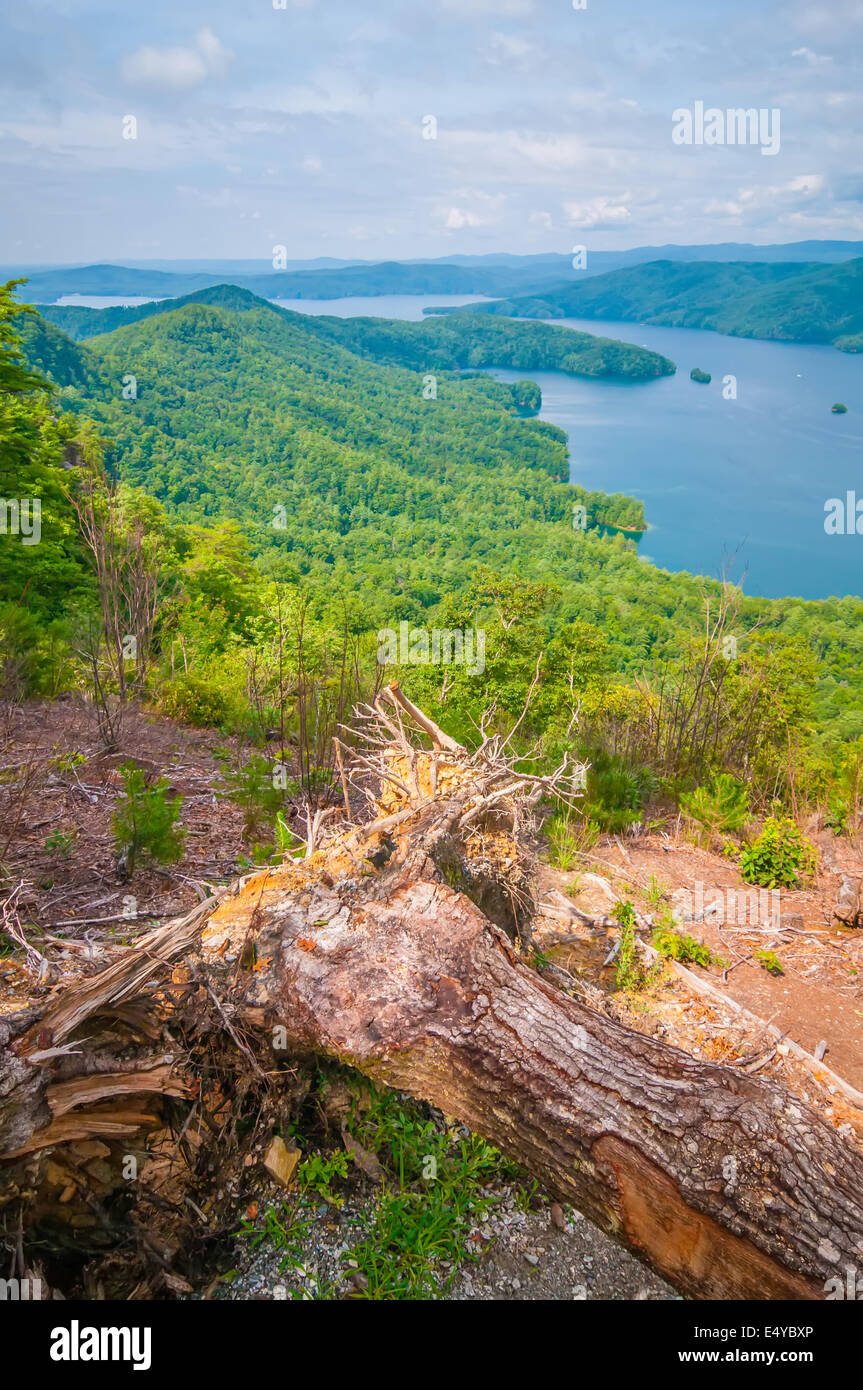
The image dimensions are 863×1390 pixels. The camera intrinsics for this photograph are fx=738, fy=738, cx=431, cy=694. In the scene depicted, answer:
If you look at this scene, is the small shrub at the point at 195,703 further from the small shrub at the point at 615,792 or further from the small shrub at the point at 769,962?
the small shrub at the point at 769,962

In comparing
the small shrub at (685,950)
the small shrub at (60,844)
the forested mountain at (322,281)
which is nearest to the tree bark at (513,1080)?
the small shrub at (60,844)

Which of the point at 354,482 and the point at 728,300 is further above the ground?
the point at 728,300

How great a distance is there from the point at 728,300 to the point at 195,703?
7089 inches

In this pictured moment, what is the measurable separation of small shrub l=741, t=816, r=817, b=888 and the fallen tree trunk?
12.4 feet

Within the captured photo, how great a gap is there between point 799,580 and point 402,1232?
7576cm

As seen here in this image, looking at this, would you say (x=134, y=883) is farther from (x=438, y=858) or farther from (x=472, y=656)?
(x=472, y=656)

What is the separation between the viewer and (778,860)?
611 centimetres

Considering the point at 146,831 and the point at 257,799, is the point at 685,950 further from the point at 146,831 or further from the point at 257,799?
the point at 146,831

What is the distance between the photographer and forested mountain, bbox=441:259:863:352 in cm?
13662

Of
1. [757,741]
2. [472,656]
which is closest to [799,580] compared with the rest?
[472,656]

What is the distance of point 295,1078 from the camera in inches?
115

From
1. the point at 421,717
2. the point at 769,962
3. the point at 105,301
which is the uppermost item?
the point at 105,301

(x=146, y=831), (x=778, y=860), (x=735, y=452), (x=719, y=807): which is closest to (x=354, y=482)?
(x=735, y=452)

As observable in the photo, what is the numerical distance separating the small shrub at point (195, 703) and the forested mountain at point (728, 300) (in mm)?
155278
